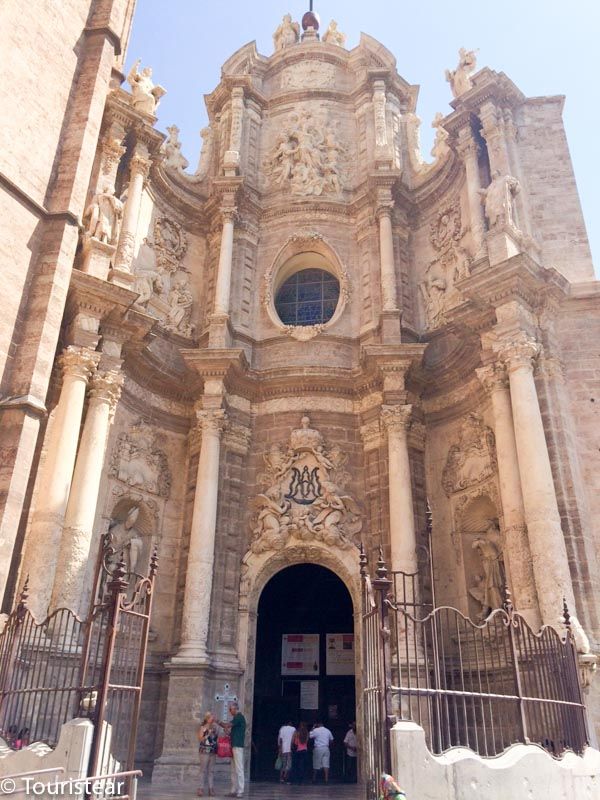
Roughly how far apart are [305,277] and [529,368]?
750 cm

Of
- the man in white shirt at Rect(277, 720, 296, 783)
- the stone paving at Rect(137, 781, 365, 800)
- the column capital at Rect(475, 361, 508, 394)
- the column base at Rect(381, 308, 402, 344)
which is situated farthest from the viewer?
the column base at Rect(381, 308, 402, 344)

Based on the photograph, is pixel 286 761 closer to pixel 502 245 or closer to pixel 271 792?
pixel 271 792

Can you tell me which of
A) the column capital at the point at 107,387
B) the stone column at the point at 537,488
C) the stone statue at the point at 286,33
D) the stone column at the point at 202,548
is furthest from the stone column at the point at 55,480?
the stone statue at the point at 286,33

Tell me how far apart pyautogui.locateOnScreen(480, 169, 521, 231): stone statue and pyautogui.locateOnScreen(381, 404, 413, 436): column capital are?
13.1 feet

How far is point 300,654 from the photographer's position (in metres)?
15.0

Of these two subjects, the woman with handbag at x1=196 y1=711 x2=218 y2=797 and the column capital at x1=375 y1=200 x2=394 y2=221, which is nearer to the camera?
the woman with handbag at x1=196 y1=711 x2=218 y2=797

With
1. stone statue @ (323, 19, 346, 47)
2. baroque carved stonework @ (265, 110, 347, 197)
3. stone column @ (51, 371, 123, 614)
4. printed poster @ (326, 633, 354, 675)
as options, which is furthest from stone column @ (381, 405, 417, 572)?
stone statue @ (323, 19, 346, 47)

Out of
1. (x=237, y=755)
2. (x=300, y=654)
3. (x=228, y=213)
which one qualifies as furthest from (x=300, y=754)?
(x=228, y=213)

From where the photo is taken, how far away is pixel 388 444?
14055 millimetres

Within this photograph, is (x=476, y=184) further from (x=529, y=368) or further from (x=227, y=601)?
(x=227, y=601)

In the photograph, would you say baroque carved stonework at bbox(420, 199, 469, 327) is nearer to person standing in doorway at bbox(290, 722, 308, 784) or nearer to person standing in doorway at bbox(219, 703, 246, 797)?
person standing in doorway at bbox(290, 722, 308, 784)

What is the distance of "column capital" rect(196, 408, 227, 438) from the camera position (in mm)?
14312

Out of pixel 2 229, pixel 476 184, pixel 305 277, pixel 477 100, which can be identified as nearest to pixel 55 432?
pixel 2 229

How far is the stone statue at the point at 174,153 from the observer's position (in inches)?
701
